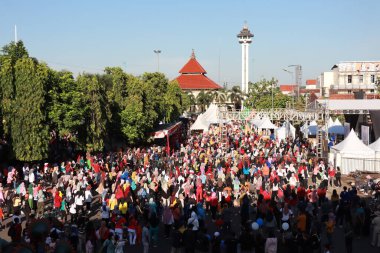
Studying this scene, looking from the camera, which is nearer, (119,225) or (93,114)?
(119,225)

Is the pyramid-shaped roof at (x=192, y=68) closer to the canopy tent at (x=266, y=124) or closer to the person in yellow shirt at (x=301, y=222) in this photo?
the canopy tent at (x=266, y=124)

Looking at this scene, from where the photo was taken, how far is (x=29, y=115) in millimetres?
26688

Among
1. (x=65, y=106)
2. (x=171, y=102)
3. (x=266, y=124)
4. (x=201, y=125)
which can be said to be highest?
(x=171, y=102)

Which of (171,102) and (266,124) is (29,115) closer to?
(266,124)

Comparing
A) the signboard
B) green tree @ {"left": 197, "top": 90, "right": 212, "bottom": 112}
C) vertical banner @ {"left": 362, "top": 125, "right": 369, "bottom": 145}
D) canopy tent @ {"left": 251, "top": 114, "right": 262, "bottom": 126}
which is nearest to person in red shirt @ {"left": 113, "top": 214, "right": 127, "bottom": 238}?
vertical banner @ {"left": 362, "top": 125, "right": 369, "bottom": 145}

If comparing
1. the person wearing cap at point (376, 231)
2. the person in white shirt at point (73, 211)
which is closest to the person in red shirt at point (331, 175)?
the person wearing cap at point (376, 231)

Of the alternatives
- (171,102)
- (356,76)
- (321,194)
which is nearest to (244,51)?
(356,76)

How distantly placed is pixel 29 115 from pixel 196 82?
9260 centimetres

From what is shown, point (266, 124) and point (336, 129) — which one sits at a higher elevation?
point (266, 124)

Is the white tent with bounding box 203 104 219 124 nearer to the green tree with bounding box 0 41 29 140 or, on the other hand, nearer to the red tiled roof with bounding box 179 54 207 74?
the green tree with bounding box 0 41 29 140

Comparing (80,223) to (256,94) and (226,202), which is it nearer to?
(226,202)

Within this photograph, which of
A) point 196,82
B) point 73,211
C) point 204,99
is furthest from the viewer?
point 196,82

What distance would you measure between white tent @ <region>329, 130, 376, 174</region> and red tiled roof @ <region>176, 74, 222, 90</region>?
8750 cm

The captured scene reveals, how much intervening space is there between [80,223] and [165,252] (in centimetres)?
273
